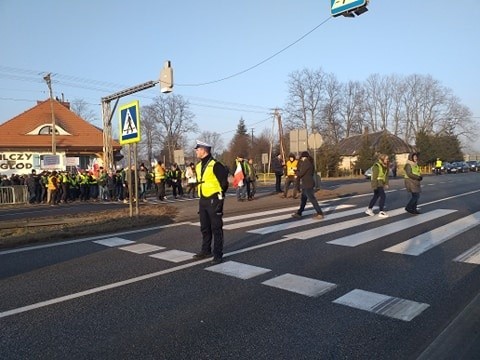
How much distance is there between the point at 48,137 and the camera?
1538 inches

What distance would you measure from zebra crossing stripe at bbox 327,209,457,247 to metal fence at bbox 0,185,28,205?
17.9 metres

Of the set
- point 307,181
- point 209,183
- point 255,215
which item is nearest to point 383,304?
point 209,183

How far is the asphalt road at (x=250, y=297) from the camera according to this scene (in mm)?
3660

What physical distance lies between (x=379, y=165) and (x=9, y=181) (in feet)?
64.1

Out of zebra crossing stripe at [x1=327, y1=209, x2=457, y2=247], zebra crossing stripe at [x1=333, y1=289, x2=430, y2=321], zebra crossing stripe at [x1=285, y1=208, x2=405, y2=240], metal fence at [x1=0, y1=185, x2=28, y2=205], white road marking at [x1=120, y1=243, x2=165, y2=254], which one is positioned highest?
metal fence at [x1=0, y1=185, x2=28, y2=205]

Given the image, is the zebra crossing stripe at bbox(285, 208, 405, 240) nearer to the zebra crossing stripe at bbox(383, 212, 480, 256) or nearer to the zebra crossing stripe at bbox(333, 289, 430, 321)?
the zebra crossing stripe at bbox(383, 212, 480, 256)

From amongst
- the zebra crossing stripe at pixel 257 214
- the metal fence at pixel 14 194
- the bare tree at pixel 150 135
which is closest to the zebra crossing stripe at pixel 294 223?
the zebra crossing stripe at pixel 257 214

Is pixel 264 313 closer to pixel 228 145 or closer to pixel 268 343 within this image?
pixel 268 343

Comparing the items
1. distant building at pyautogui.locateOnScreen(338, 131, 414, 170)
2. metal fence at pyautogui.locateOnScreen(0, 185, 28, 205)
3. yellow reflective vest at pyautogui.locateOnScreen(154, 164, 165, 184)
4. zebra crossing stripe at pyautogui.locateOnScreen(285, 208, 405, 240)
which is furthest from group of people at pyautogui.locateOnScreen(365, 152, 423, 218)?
distant building at pyautogui.locateOnScreen(338, 131, 414, 170)

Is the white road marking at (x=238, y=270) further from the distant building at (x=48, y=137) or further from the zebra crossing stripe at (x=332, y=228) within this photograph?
the distant building at (x=48, y=137)

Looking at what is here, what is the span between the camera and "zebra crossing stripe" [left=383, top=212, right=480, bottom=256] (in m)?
7.12

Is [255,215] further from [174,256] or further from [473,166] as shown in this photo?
[473,166]

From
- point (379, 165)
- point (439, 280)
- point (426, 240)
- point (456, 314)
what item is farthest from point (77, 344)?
point (379, 165)

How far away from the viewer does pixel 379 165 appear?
11.6 meters
